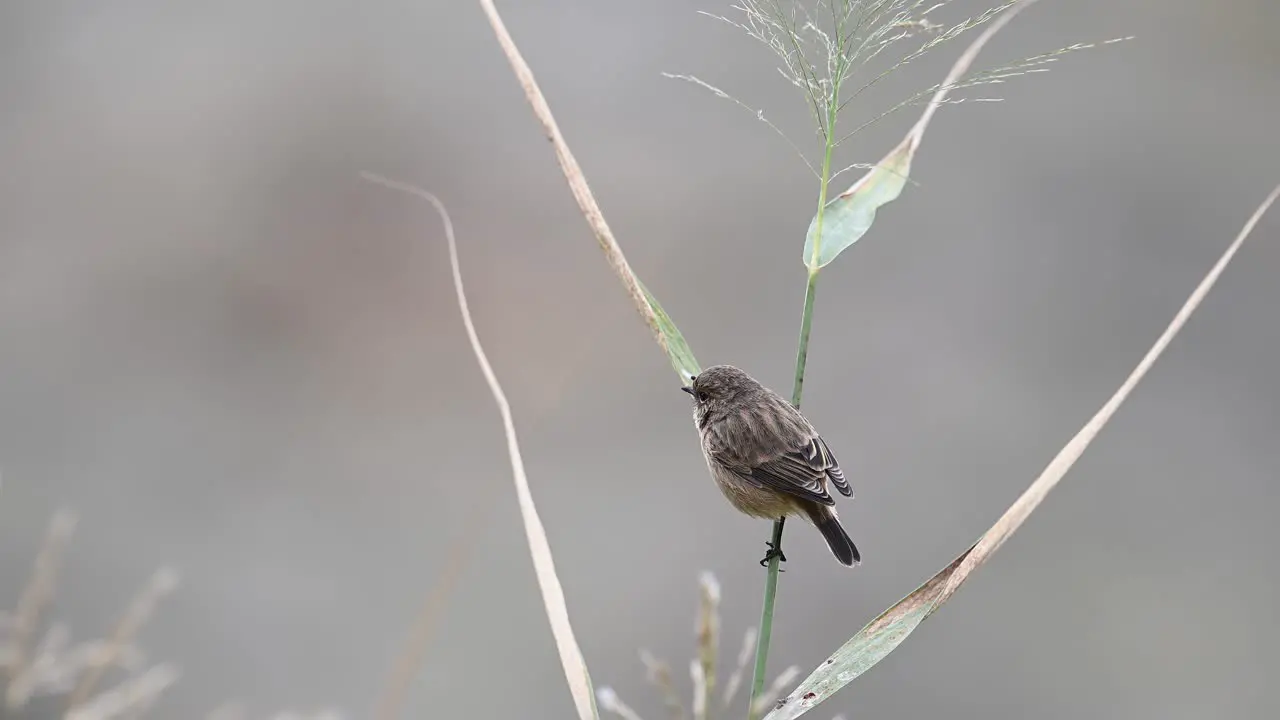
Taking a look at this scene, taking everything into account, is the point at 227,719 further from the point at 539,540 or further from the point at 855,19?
the point at 855,19

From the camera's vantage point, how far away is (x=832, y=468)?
254 cm

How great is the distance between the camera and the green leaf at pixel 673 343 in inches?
67.0

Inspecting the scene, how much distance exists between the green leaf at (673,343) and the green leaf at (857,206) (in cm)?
24

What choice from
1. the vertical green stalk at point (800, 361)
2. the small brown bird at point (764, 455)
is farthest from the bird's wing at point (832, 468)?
the vertical green stalk at point (800, 361)

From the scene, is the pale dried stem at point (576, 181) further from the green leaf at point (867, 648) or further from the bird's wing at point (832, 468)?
the bird's wing at point (832, 468)

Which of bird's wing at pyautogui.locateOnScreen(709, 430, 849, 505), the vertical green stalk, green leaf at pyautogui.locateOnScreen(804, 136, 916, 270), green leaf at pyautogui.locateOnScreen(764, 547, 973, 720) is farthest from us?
bird's wing at pyautogui.locateOnScreen(709, 430, 849, 505)

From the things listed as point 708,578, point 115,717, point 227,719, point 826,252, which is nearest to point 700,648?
point 708,578

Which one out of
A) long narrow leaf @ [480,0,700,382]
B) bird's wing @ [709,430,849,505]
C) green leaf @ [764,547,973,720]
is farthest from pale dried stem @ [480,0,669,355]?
bird's wing @ [709,430,849,505]

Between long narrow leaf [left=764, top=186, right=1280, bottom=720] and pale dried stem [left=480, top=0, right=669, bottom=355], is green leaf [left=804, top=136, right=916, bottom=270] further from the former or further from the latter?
long narrow leaf [left=764, top=186, right=1280, bottom=720]

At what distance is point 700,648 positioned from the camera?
3.60ft

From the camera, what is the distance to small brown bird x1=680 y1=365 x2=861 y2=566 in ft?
7.89

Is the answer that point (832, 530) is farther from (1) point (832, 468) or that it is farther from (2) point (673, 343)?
(2) point (673, 343)

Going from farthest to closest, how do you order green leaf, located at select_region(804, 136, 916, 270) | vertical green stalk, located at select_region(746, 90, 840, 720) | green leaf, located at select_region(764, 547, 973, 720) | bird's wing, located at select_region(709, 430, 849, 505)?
bird's wing, located at select_region(709, 430, 849, 505) → green leaf, located at select_region(804, 136, 916, 270) → green leaf, located at select_region(764, 547, 973, 720) → vertical green stalk, located at select_region(746, 90, 840, 720)

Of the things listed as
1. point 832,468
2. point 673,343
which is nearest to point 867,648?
point 673,343
